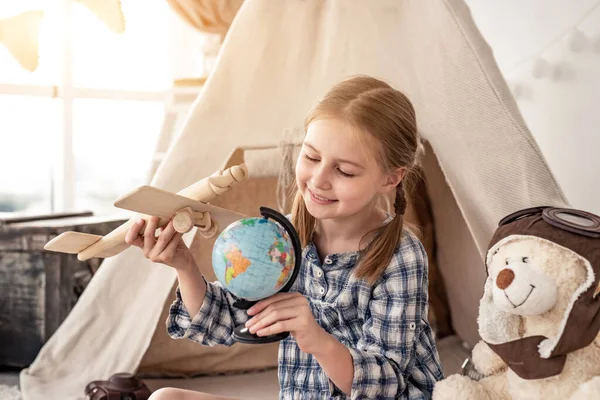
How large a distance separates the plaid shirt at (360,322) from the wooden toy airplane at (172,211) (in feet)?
0.66

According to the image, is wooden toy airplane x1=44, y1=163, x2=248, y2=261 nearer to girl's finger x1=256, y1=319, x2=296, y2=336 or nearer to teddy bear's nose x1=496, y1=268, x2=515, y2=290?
girl's finger x1=256, y1=319, x2=296, y2=336

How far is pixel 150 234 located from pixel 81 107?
201cm

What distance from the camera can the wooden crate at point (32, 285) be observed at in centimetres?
206

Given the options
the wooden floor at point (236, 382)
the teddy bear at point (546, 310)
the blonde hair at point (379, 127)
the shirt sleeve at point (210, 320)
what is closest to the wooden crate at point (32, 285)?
the wooden floor at point (236, 382)

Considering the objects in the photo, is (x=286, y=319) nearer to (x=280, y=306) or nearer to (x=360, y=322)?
(x=280, y=306)

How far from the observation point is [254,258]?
1.04 metres

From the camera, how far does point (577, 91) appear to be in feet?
7.32

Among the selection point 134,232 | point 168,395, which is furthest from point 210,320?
point 134,232

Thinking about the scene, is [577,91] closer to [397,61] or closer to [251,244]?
[397,61]

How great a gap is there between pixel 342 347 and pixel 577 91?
1.47 metres

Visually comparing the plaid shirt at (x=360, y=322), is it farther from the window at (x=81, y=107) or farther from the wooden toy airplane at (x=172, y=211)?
the window at (x=81, y=107)

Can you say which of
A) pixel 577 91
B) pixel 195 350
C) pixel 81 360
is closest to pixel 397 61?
pixel 577 91

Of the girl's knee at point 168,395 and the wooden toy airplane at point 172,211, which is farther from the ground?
the wooden toy airplane at point 172,211

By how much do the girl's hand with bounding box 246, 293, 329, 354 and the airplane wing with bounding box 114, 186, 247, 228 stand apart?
0.19 meters
